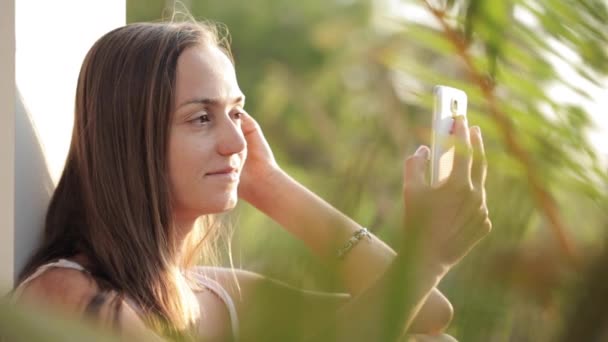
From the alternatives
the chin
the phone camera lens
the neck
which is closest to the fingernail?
the phone camera lens

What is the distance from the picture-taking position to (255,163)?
169 cm

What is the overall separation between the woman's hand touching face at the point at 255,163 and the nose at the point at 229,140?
0.35 meters

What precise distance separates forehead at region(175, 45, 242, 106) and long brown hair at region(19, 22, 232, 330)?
0.01 metres

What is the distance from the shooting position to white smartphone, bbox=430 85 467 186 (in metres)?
1.07

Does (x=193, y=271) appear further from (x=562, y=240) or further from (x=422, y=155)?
(x=562, y=240)

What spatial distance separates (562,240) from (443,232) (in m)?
0.12

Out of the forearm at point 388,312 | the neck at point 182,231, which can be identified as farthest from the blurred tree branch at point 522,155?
the neck at point 182,231

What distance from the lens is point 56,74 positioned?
53.7 inches

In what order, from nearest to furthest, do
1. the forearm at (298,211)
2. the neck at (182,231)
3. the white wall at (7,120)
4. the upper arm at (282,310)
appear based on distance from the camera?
the upper arm at (282,310) < the white wall at (7,120) < the neck at (182,231) < the forearm at (298,211)

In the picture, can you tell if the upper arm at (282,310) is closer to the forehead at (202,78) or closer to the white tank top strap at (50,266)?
the white tank top strap at (50,266)

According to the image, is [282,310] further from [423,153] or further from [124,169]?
[124,169]

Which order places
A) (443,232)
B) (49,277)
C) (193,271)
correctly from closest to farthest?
(443,232) → (49,277) → (193,271)

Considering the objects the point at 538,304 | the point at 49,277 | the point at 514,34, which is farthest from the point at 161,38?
the point at 538,304

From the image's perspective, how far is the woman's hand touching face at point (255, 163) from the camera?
5.52 ft
